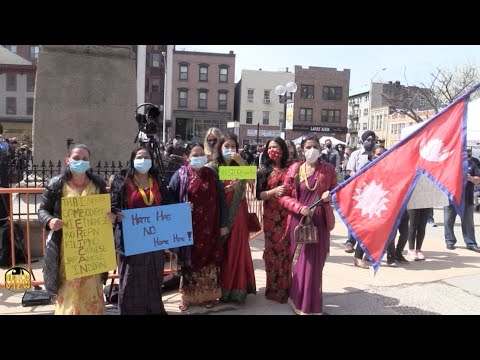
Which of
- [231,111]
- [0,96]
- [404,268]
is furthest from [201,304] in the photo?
[0,96]

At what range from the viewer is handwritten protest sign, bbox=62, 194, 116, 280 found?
3268mm

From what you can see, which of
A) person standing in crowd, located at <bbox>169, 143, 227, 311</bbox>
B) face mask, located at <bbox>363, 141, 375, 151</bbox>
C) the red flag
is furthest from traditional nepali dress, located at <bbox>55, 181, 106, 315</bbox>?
face mask, located at <bbox>363, 141, 375, 151</bbox>

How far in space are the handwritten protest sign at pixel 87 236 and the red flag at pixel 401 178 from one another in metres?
2.11

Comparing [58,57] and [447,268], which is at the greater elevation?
[58,57]

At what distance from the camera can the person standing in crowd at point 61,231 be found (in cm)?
332

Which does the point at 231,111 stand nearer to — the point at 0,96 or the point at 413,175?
the point at 0,96

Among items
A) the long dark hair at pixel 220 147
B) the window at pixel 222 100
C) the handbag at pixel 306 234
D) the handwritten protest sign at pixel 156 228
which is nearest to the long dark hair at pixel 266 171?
the long dark hair at pixel 220 147

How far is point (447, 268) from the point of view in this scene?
247 inches

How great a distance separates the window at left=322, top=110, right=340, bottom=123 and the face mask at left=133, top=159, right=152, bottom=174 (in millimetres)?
47544

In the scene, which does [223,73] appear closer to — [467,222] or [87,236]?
[467,222]

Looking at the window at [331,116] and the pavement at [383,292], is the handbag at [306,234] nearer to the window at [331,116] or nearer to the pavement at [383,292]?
the pavement at [383,292]

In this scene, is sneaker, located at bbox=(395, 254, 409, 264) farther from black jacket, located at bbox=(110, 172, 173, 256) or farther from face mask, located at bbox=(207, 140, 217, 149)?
black jacket, located at bbox=(110, 172, 173, 256)

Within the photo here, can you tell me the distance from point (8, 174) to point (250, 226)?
374 centimetres

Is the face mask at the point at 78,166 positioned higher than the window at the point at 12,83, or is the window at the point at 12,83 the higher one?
the window at the point at 12,83
